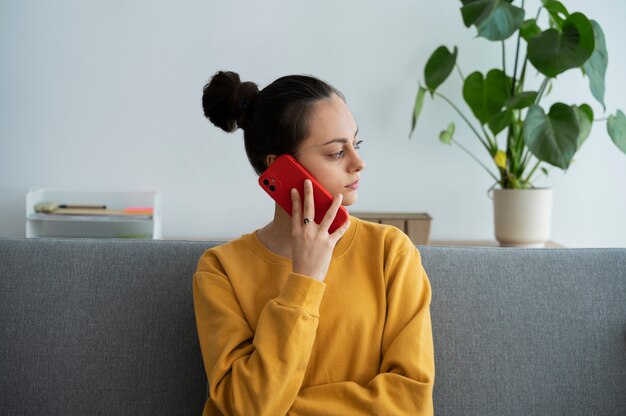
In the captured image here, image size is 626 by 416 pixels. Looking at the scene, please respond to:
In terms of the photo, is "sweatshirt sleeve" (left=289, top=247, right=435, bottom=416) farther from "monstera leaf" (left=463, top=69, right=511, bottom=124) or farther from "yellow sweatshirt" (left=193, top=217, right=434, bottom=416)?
"monstera leaf" (left=463, top=69, right=511, bottom=124)

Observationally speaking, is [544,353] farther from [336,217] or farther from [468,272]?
[336,217]

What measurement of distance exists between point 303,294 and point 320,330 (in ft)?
0.43

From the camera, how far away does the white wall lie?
11.3 feet

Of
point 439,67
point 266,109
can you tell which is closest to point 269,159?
point 266,109

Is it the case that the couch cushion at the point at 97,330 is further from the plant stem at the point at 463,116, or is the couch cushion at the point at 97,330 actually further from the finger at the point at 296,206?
the plant stem at the point at 463,116

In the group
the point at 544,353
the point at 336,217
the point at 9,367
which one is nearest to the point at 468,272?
the point at 544,353

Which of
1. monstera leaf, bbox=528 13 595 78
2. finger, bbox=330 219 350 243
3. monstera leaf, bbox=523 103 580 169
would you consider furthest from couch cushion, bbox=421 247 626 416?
monstera leaf, bbox=528 13 595 78

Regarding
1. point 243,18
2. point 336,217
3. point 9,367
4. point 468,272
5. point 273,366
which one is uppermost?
point 243,18

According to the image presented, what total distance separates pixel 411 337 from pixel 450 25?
7.85 ft

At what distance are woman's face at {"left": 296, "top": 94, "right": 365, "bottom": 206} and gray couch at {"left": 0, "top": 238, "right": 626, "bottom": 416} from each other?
0.31 metres

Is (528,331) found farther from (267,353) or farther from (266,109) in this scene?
(266,109)

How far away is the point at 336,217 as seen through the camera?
1.42 m

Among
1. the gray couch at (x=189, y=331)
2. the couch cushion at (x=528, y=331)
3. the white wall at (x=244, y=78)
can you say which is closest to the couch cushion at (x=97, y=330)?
the gray couch at (x=189, y=331)

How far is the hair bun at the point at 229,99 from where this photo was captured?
5.00 ft
